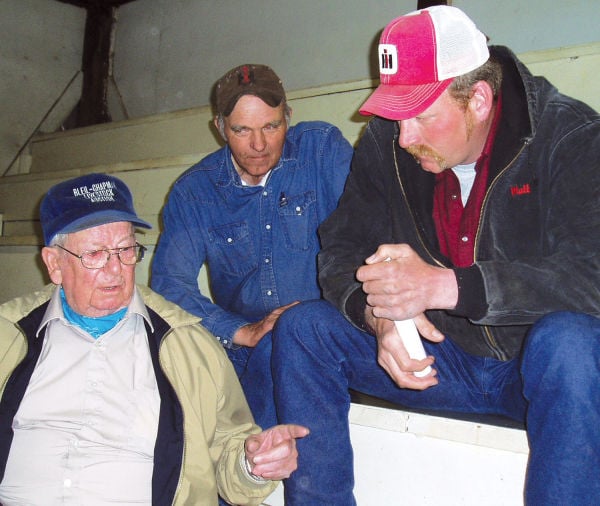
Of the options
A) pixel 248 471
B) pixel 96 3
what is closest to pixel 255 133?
pixel 248 471

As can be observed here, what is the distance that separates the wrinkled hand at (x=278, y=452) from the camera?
3.35ft

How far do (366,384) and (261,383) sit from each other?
328 mm

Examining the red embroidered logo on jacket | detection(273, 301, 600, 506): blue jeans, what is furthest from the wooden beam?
the red embroidered logo on jacket

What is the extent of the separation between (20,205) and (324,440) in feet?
9.49

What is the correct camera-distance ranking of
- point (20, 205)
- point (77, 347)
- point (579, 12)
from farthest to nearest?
point (20, 205) < point (579, 12) < point (77, 347)

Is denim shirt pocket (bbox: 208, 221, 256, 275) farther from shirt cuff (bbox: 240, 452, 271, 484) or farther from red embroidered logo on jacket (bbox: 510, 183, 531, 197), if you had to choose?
red embroidered logo on jacket (bbox: 510, 183, 531, 197)

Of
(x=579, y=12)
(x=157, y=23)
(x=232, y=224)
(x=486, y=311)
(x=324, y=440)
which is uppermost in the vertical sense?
(x=157, y=23)

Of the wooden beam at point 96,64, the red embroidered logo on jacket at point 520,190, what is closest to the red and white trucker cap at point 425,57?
the red embroidered logo on jacket at point 520,190

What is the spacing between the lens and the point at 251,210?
66.2 inches

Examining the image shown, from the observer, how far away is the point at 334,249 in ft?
4.09

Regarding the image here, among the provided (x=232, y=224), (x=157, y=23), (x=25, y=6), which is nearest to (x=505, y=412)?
(x=232, y=224)

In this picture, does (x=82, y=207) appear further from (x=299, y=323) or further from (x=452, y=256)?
(x=452, y=256)

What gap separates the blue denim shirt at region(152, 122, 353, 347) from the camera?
1.65 m

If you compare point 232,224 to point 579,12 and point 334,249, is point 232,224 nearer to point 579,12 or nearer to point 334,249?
point 334,249
